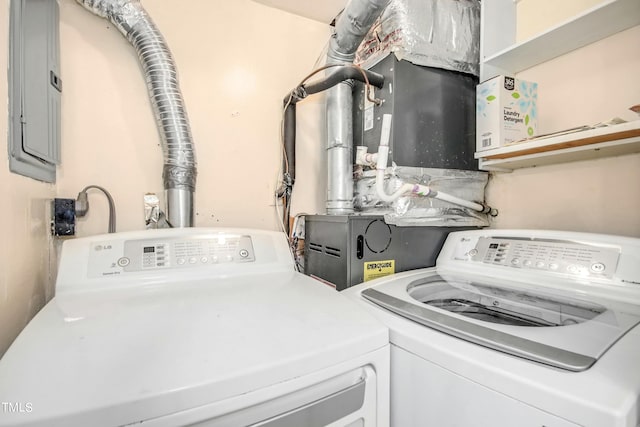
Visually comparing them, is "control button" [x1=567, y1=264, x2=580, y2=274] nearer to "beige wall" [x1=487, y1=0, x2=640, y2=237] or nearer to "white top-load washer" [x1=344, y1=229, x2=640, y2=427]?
"white top-load washer" [x1=344, y1=229, x2=640, y2=427]

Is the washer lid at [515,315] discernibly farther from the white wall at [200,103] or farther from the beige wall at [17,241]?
the beige wall at [17,241]

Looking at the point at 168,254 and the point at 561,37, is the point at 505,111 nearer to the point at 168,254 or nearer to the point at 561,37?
the point at 561,37

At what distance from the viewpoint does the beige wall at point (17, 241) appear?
754 millimetres

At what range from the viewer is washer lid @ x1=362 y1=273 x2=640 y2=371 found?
0.54m

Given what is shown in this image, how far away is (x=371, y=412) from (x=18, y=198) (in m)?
1.08

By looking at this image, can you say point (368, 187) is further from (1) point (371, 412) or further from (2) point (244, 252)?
(1) point (371, 412)

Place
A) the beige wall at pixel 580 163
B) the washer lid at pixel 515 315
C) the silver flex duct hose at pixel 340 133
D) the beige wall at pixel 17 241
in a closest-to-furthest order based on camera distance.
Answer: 1. the washer lid at pixel 515 315
2. the beige wall at pixel 17 241
3. the beige wall at pixel 580 163
4. the silver flex duct hose at pixel 340 133

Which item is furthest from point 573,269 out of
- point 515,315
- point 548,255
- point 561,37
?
point 561,37

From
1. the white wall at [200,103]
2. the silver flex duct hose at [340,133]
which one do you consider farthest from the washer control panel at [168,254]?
the silver flex duct hose at [340,133]

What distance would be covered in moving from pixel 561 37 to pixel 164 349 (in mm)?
1563

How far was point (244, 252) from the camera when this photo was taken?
107cm

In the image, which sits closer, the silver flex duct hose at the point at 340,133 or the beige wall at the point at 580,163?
the beige wall at the point at 580,163

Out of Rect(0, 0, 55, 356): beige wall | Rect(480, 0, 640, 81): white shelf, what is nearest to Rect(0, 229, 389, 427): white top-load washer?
Rect(0, 0, 55, 356): beige wall

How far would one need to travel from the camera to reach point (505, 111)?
1146mm
